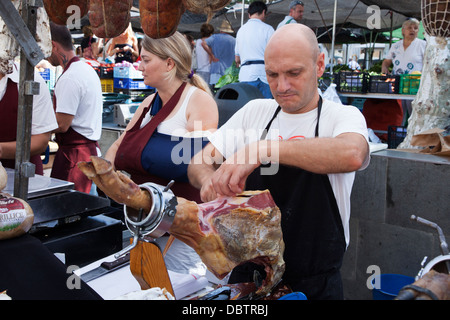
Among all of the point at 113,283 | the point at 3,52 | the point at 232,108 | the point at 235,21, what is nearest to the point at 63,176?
the point at 232,108

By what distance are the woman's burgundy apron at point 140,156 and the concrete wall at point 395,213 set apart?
1243 mm

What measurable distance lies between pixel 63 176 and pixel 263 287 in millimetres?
2664

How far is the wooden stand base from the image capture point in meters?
1.27

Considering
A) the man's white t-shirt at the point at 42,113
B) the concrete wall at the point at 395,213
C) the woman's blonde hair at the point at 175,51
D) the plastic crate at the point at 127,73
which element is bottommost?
the concrete wall at the point at 395,213

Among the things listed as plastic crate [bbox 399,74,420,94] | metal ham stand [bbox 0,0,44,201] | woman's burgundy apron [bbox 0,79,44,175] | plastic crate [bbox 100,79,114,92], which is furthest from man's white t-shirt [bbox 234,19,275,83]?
metal ham stand [bbox 0,0,44,201]

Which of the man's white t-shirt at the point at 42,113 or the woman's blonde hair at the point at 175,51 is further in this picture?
the man's white t-shirt at the point at 42,113

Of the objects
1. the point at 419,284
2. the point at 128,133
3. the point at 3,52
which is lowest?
Result: the point at 419,284

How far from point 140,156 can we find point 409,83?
530 centimetres

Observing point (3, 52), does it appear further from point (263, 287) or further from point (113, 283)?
point (263, 287)

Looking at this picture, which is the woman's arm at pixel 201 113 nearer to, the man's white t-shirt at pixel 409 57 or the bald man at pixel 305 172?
the bald man at pixel 305 172

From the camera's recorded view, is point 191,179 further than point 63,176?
No

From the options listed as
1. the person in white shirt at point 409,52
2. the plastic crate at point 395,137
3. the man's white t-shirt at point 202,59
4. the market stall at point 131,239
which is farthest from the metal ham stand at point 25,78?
the man's white t-shirt at point 202,59

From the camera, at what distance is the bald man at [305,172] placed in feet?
5.19

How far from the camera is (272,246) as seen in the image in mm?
1483
